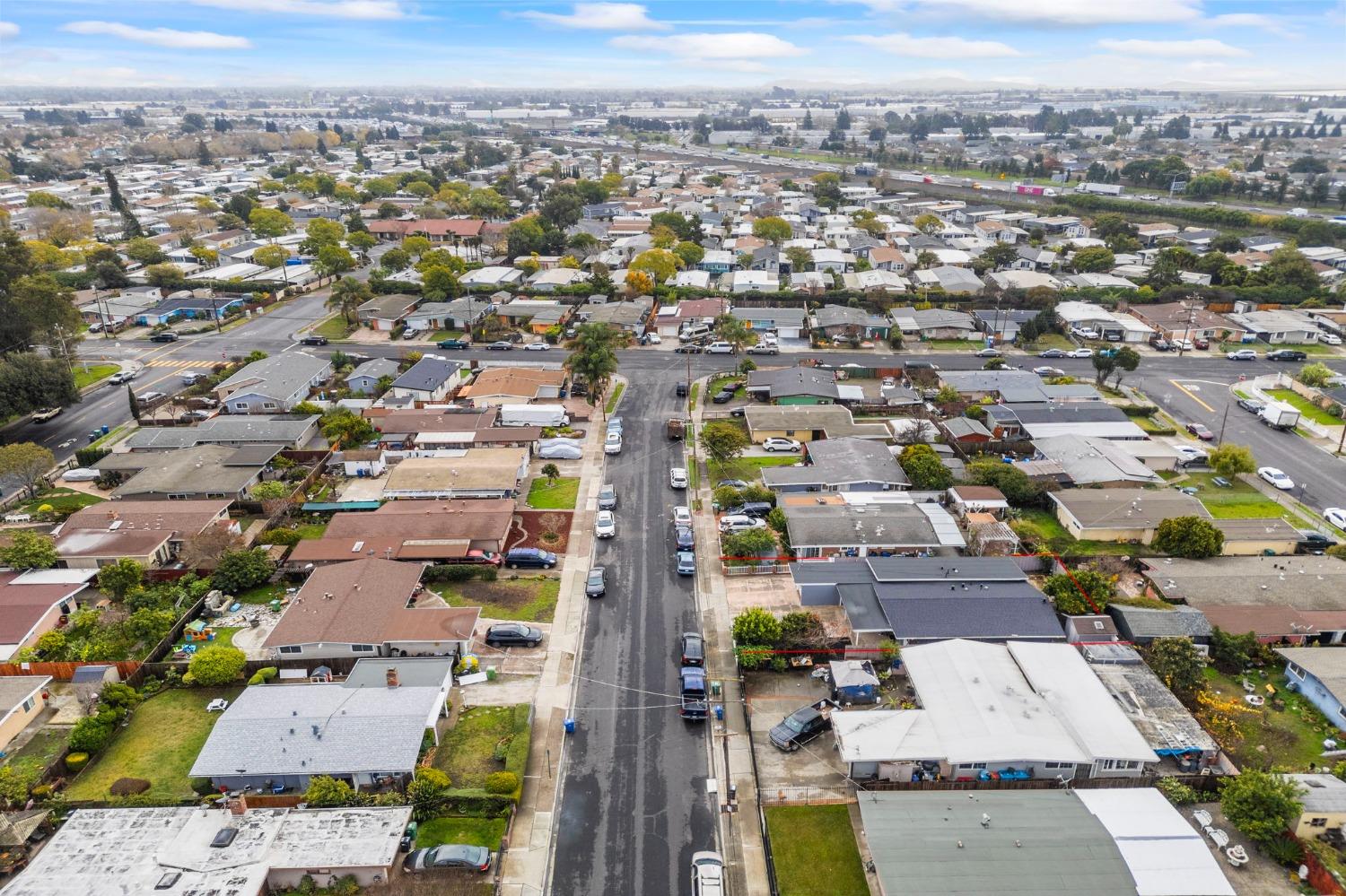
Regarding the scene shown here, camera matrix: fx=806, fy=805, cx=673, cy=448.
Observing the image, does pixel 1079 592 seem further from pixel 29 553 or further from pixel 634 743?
pixel 29 553

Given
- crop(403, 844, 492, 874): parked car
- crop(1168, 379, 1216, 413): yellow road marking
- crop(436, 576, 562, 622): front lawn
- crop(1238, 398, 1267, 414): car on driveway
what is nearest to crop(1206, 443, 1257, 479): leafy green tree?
crop(1168, 379, 1216, 413): yellow road marking

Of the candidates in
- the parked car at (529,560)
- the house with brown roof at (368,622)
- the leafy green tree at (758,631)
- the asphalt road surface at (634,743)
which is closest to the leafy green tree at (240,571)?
the house with brown roof at (368,622)

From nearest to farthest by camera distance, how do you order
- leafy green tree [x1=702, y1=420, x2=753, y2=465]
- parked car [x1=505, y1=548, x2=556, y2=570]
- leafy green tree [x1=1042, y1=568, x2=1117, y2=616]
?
1. leafy green tree [x1=1042, y1=568, x2=1117, y2=616]
2. parked car [x1=505, y1=548, x2=556, y2=570]
3. leafy green tree [x1=702, y1=420, x2=753, y2=465]

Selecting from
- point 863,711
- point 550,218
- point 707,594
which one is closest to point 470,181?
point 550,218

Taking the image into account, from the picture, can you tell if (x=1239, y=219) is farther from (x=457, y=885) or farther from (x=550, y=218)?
(x=457, y=885)

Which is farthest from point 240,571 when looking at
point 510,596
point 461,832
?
point 461,832

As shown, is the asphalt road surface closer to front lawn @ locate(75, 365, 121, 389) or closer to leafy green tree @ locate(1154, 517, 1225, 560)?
leafy green tree @ locate(1154, 517, 1225, 560)
